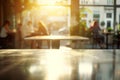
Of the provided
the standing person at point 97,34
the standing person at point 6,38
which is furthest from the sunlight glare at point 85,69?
the standing person at point 97,34

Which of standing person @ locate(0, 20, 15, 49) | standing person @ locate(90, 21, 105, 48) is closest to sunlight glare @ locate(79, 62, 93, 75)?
standing person @ locate(0, 20, 15, 49)

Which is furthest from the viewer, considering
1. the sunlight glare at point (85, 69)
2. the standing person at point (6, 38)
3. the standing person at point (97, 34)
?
the standing person at point (97, 34)

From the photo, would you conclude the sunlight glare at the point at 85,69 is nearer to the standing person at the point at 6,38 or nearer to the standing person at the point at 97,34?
the standing person at the point at 6,38

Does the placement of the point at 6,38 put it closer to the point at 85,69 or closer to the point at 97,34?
the point at 97,34

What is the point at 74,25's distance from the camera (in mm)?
11266

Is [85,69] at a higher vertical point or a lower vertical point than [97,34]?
higher

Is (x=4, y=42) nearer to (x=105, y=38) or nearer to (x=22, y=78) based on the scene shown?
(x=105, y=38)

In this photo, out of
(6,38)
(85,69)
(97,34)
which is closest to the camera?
(85,69)

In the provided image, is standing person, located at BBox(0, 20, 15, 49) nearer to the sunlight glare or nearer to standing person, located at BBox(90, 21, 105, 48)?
standing person, located at BBox(90, 21, 105, 48)

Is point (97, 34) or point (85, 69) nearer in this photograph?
point (85, 69)

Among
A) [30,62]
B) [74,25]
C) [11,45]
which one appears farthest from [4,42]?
[30,62]

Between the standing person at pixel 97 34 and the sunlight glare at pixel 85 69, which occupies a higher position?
the sunlight glare at pixel 85 69

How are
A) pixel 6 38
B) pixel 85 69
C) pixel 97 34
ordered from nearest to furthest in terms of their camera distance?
pixel 85 69 → pixel 6 38 → pixel 97 34

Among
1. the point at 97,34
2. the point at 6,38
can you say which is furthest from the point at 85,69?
the point at 97,34
